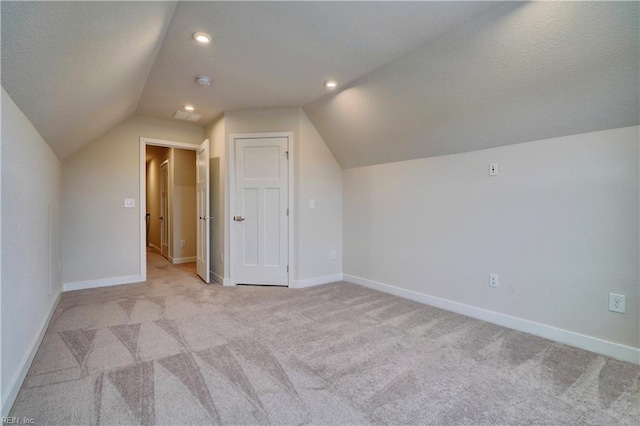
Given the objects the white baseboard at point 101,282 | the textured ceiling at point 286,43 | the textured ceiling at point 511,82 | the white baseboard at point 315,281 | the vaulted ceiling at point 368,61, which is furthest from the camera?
the white baseboard at point 315,281

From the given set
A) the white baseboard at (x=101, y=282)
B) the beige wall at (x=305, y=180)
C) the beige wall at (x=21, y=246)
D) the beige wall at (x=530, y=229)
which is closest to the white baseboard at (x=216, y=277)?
the beige wall at (x=305, y=180)

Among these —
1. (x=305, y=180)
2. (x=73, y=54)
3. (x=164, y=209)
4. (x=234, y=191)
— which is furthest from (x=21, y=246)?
(x=164, y=209)

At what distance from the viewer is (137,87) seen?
291 cm

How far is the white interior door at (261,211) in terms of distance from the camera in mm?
3883

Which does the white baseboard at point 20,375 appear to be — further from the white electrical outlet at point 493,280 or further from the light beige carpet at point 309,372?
the white electrical outlet at point 493,280

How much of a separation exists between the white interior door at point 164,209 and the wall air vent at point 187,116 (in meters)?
2.14

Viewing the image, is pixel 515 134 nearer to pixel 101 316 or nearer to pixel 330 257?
pixel 330 257

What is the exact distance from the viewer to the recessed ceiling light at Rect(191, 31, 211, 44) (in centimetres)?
218

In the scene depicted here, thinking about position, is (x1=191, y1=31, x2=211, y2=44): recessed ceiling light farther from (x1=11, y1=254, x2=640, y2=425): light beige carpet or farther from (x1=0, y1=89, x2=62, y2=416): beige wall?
(x1=11, y1=254, x2=640, y2=425): light beige carpet

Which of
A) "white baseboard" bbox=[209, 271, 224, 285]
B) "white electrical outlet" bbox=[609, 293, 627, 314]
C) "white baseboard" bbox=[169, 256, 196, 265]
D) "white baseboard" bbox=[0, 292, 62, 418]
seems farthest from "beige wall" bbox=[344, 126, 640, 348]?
"white baseboard" bbox=[169, 256, 196, 265]

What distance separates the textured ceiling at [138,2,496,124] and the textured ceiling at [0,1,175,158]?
0.24 meters

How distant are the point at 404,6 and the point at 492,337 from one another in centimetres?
248

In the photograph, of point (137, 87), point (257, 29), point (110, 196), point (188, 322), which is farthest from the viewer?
point (110, 196)

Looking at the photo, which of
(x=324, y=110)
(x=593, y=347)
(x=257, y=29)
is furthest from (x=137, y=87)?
(x=593, y=347)
